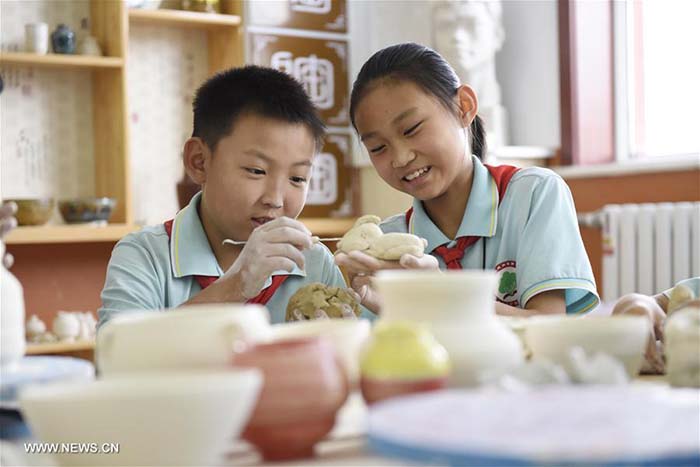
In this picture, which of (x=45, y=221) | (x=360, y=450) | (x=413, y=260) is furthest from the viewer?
(x=45, y=221)

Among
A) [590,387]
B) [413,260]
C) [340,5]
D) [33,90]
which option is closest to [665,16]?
[340,5]

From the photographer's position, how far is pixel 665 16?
12.4 feet

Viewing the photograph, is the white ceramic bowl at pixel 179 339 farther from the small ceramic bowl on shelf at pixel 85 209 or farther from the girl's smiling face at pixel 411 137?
the small ceramic bowl on shelf at pixel 85 209

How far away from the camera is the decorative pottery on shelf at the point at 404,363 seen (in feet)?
2.27

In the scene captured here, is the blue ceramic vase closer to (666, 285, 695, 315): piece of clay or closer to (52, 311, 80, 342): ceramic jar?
(52, 311, 80, 342): ceramic jar

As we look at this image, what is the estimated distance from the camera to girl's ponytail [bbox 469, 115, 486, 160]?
2.04 meters

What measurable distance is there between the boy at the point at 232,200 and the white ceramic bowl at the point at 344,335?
66cm

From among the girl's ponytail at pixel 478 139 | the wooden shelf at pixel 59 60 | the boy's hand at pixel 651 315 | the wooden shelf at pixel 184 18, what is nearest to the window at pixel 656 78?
the wooden shelf at pixel 184 18

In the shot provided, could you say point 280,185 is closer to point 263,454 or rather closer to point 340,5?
point 263,454

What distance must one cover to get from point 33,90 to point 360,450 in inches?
130

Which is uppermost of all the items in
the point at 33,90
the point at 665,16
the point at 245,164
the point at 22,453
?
the point at 665,16

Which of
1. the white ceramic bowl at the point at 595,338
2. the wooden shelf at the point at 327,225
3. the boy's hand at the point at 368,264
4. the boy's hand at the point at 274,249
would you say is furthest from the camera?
the wooden shelf at the point at 327,225

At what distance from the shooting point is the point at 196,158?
1.82 m

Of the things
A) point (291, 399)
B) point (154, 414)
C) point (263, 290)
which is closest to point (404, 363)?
point (291, 399)
